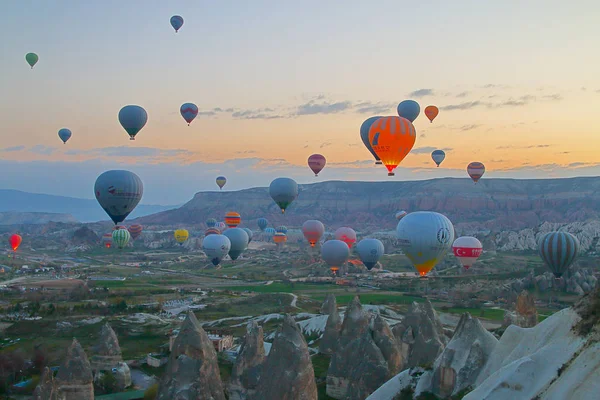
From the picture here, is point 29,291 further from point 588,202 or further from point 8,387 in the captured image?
point 588,202

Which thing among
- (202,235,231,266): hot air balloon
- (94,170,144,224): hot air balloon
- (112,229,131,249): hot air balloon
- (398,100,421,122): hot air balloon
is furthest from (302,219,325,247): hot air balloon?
(112,229,131,249): hot air balloon

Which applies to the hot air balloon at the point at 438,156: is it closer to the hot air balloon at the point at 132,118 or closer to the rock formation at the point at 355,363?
the hot air balloon at the point at 132,118

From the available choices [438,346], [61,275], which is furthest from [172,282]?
[438,346]

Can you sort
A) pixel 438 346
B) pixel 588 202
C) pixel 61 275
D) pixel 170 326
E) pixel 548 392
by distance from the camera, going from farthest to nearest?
1. pixel 588 202
2. pixel 61 275
3. pixel 170 326
4. pixel 438 346
5. pixel 548 392

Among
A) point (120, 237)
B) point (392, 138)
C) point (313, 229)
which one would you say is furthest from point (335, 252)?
point (120, 237)

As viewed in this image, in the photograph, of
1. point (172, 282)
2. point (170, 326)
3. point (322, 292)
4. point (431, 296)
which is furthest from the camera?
point (172, 282)

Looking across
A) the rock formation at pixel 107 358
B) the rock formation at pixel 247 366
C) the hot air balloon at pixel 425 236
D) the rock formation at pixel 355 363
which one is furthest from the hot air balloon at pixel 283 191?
the rock formation at pixel 247 366

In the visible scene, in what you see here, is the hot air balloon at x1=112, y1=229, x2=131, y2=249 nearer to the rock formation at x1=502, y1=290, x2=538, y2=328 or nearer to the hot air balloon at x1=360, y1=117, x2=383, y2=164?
the hot air balloon at x1=360, y1=117, x2=383, y2=164
